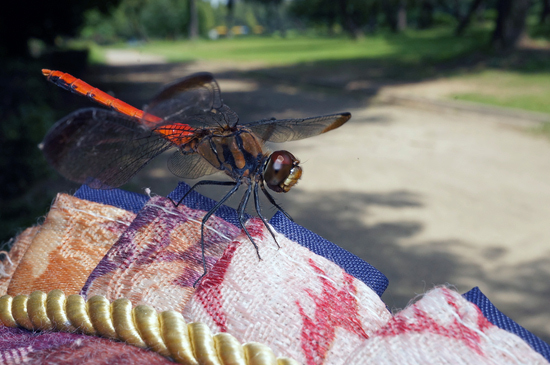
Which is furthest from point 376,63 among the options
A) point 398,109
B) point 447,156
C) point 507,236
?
point 507,236

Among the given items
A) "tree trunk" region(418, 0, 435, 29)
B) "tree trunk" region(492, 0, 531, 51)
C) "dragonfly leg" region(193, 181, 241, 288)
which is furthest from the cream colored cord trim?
"tree trunk" region(418, 0, 435, 29)

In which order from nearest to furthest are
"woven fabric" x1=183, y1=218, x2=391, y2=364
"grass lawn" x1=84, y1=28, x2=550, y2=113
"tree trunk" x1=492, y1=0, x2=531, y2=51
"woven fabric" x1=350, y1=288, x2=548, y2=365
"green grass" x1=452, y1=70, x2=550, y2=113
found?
"woven fabric" x1=350, y1=288, x2=548, y2=365
"woven fabric" x1=183, y1=218, x2=391, y2=364
"green grass" x1=452, y1=70, x2=550, y2=113
"grass lawn" x1=84, y1=28, x2=550, y2=113
"tree trunk" x1=492, y1=0, x2=531, y2=51

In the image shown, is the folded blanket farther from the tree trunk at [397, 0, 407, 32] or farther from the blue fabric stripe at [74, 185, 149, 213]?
the tree trunk at [397, 0, 407, 32]

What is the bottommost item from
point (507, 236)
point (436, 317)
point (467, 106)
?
point (507, 236)

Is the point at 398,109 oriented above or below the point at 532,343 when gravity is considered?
below

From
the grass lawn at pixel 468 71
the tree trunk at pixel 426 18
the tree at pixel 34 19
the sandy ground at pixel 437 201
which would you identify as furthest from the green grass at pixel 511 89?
the tree trunk at pixel 426 18

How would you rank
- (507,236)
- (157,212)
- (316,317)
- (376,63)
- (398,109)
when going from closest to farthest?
(316,317), (157,212), (507,236), (398,109), (376,63)

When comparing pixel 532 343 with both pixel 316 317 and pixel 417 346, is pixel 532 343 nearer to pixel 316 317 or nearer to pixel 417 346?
pixel 417 346
